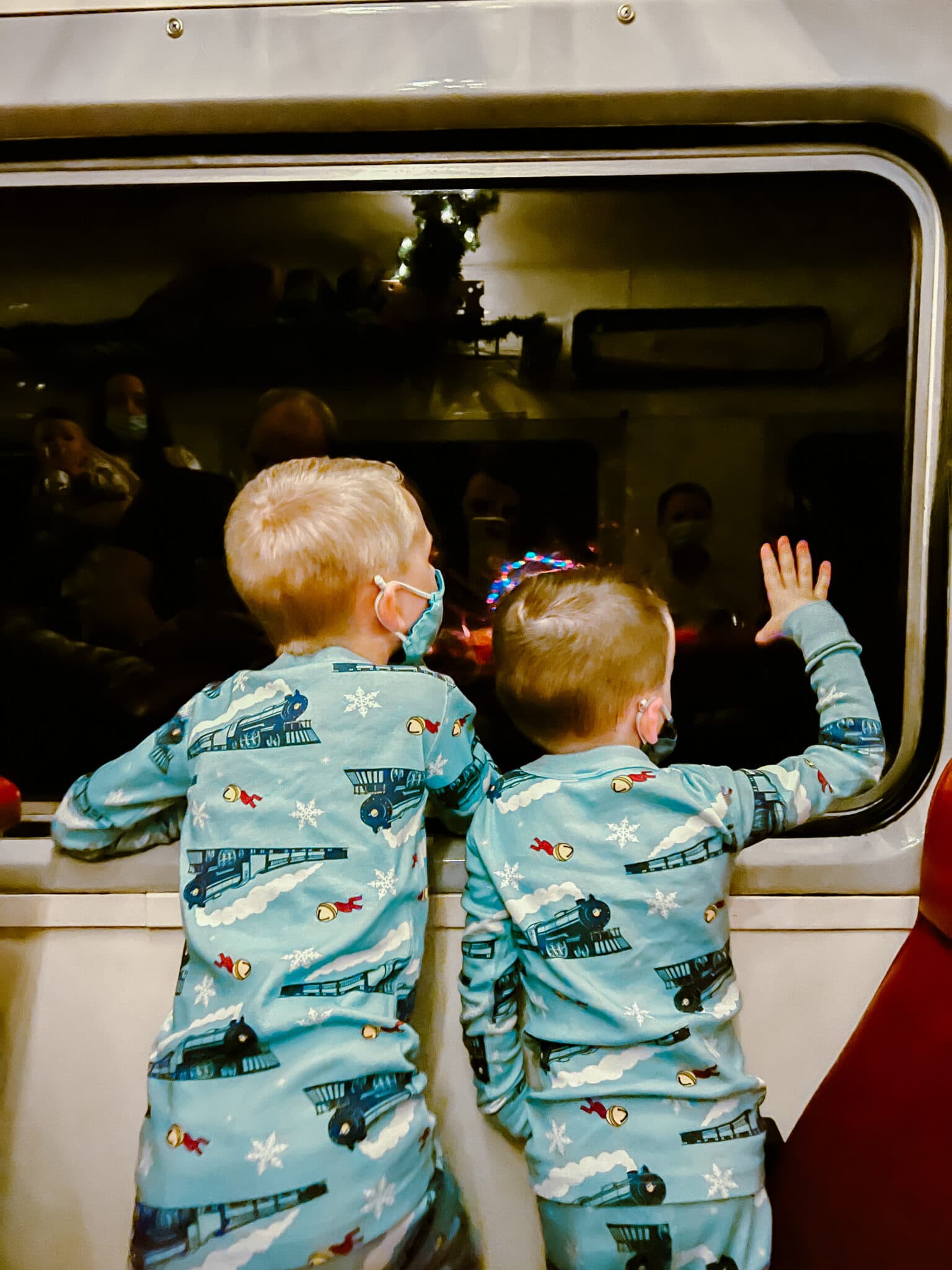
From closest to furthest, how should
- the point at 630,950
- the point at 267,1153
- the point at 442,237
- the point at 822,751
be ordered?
the point at 267,1153
the point at 630,950
the point at 822,751
the point at 442,237

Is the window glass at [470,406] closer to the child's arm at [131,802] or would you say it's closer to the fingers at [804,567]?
the fingers at [804,567]

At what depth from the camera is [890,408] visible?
1336mm

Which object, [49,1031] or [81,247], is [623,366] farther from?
[49,1031]

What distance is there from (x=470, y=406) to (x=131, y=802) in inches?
32.2

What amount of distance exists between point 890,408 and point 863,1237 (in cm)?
116

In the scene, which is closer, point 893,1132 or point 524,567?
point 893,1132

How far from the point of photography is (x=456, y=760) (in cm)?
118

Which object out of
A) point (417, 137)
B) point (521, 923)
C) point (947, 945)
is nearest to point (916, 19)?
point (417, 137)

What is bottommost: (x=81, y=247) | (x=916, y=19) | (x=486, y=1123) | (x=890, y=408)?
(x=486, y=1123)

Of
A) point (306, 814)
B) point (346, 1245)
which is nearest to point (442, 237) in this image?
point (306, 814)

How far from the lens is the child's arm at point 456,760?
117 centimetres

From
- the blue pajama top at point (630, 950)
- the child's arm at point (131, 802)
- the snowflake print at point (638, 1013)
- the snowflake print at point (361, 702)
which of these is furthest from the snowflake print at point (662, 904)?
the child's arm at point (131, 802)

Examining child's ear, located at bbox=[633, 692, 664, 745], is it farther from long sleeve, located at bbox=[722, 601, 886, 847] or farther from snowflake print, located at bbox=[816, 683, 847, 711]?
snowflake print, located at bbox=[816, 683, 847, 711]

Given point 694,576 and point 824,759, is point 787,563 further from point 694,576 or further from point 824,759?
point 824,759
